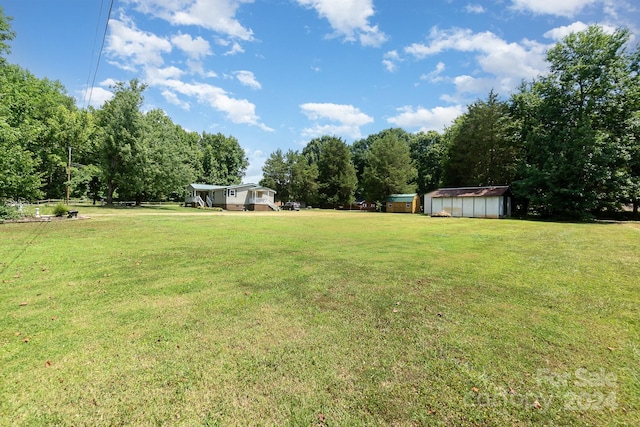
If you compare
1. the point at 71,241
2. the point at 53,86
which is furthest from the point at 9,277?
the point at 53,86

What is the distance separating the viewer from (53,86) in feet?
136

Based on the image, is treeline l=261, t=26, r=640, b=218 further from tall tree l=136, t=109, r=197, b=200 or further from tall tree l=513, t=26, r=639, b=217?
tall tree l=136, t=109, r=197, b=200

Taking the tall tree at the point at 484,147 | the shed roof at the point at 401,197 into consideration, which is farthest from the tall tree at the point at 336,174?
the tall tree at the point at 484,147

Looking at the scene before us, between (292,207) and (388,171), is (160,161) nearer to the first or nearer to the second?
(292,207)

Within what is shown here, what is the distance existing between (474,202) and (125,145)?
3921 cm

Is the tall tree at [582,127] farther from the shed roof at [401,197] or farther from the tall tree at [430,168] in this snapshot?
the tall tree at [430,168]

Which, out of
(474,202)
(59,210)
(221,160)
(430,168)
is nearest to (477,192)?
(474,202)

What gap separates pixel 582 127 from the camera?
26.0 metres

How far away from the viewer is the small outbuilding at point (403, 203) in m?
44.1

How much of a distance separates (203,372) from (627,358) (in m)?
4.62

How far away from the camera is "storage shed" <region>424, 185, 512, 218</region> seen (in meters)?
31.7

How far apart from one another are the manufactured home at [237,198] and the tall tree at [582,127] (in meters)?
31.8

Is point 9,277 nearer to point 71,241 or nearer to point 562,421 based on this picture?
point 71,241

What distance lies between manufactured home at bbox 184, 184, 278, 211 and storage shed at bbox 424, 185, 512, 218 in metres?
22.8
